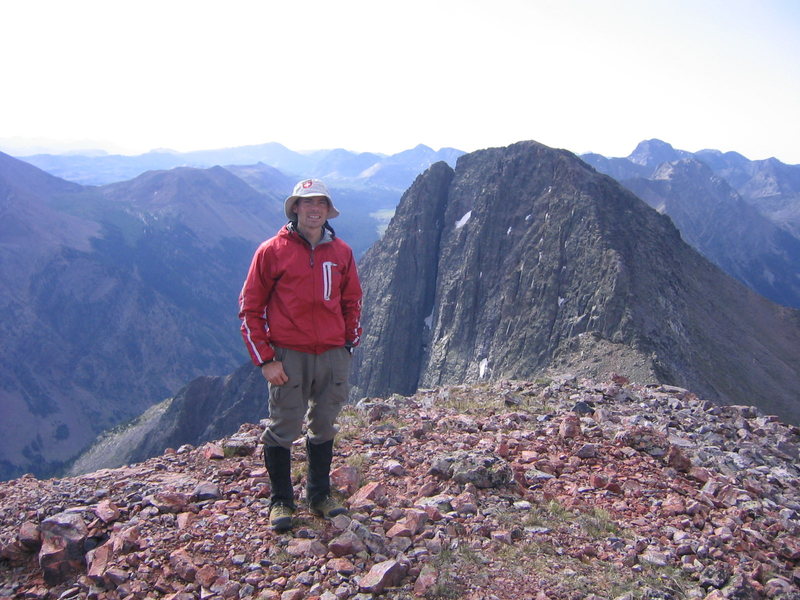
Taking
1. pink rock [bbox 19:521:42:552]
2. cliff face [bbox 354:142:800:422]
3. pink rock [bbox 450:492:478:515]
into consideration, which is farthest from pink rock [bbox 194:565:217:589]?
cliff face [bbox 354:142:800:422]

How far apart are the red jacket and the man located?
1cm

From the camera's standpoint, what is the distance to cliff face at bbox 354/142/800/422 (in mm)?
47562

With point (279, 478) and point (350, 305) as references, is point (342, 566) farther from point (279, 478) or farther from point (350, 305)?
point (350, 305)

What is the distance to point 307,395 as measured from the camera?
21.2 feet

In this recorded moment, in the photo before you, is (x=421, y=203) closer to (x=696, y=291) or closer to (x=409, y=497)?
(x=696, y=291)

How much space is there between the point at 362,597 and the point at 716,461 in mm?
6842

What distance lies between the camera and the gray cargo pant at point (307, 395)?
6250 millimetres

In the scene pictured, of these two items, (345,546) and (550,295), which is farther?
(550,295)

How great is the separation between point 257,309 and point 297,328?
0.49 m

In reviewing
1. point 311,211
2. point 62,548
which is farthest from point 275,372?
point 62,548

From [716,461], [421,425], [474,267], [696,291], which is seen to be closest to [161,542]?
[421,425]

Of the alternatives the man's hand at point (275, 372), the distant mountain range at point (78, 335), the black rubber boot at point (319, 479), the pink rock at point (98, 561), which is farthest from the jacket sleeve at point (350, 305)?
the distant mountain range at point (78, 335)

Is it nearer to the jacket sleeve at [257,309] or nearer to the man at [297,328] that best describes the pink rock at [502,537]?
the man at [297,328]

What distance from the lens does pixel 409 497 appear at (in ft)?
23.8
